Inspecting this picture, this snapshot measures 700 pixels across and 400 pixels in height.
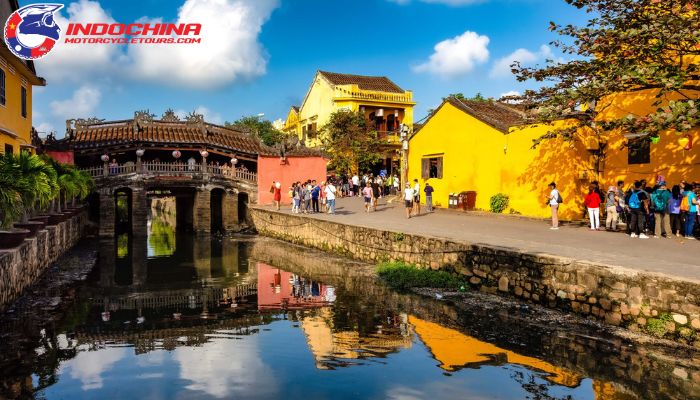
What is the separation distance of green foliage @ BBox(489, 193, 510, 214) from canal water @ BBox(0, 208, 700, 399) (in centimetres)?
871

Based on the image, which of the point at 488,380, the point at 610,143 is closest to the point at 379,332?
the point at 488,380

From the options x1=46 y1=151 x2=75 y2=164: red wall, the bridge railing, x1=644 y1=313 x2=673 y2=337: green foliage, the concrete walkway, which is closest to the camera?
x1=644 y1=313 x2=673 y2=337: green foliage

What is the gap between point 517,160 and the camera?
19281mm

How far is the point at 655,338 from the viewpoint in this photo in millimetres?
7773

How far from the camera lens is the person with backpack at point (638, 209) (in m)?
13.2

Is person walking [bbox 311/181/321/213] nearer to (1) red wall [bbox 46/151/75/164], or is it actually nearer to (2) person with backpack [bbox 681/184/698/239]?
(1) red wall [bbox 46/151/75/164]

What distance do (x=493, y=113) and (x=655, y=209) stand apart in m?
9.46

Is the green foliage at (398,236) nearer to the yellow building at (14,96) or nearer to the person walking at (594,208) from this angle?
the person walking at (594,208)

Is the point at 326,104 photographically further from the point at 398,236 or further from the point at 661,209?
the point at 661,209

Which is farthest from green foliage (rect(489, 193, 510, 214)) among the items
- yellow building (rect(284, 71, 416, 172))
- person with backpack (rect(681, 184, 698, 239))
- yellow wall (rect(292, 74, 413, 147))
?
yellow wall (rect(292, 74, 413, 147))

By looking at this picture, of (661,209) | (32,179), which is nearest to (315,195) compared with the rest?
(661,209)

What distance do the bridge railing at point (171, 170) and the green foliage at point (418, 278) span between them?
17443 mm

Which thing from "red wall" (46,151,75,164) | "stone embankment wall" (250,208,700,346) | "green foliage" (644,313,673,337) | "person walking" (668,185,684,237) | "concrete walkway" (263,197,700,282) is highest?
"red wall" (46,151,75,164)

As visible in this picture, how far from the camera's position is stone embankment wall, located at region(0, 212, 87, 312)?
9.71m
